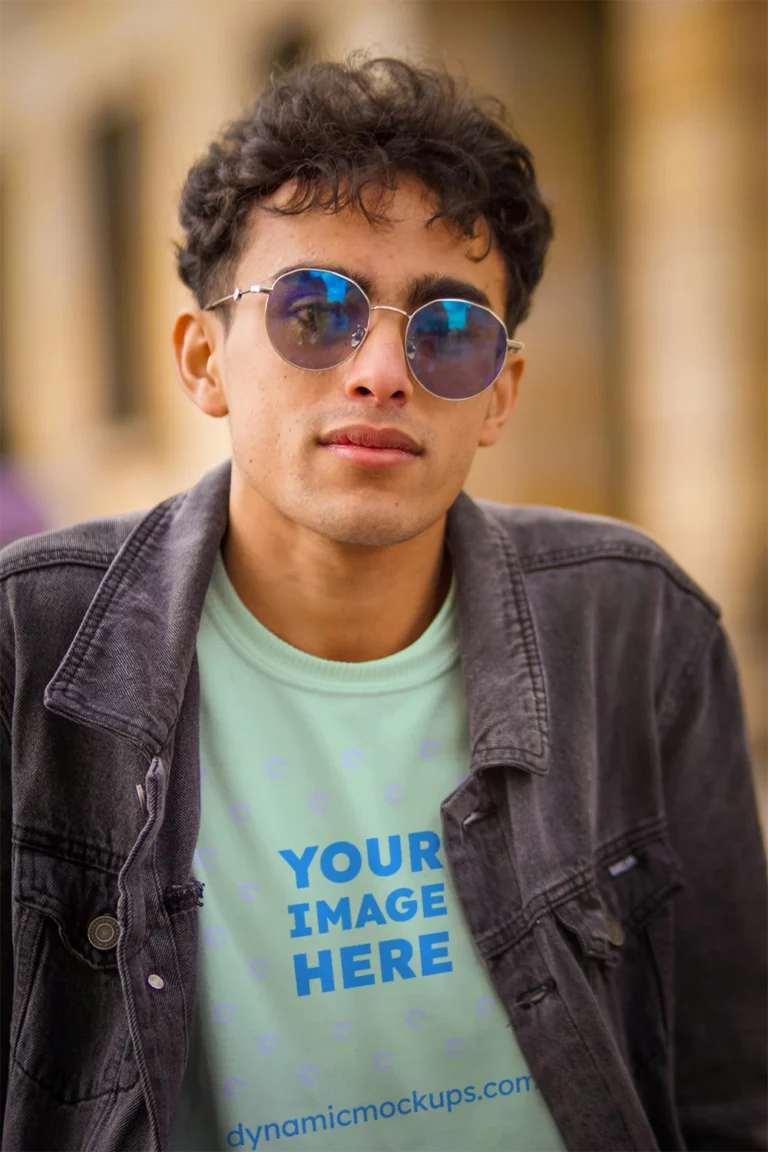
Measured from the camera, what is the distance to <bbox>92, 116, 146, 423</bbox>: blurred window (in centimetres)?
1281

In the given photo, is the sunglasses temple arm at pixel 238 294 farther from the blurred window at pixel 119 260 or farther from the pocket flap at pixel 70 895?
the blurred window at pixel 119 260

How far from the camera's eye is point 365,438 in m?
2.09

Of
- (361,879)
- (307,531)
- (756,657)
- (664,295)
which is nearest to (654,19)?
(664,295)

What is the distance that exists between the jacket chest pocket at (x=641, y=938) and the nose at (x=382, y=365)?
3.17 ft

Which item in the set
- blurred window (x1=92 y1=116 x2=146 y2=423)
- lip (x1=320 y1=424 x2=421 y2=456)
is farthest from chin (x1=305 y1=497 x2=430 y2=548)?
blurred window (x1=92 y1=116 x2=146 y2=423)

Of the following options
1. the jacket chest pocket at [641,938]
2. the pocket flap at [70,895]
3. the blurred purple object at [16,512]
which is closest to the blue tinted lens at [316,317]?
the pocket flap at [70,895]

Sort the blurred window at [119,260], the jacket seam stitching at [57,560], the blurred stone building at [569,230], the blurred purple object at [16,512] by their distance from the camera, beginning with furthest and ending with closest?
the blurred window at [119,260]
the blurred stone building at [569,230]
the blurred purple object at [16,512]
the jacket seam stitching at [57,560]

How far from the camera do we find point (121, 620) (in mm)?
2037

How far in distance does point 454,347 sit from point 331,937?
1080mm

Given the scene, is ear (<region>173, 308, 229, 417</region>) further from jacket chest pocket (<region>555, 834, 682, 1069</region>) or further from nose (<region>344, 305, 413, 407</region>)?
jacket chest pocket (<region>555, 834, 682, 1069</region>)

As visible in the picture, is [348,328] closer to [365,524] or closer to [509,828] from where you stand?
[365,524]

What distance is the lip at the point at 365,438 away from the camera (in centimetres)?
209

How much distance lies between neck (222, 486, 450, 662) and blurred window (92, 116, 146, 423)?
36.5 feet

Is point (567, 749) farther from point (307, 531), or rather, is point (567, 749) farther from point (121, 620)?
point (121, 620)
